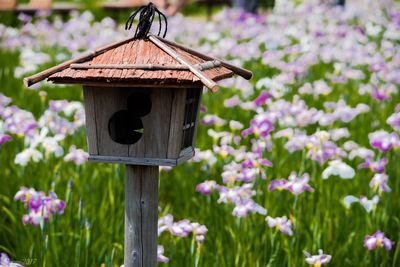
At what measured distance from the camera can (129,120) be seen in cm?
227

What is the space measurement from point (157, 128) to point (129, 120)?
0.44 ft

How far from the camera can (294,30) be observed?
7672 millimetres

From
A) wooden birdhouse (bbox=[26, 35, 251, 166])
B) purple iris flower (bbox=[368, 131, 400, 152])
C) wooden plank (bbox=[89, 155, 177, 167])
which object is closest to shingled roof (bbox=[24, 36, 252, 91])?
wooden birdhouse (bbox=[26, 35, 251, 166])

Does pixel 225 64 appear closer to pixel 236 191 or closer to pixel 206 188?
pixel 236 191

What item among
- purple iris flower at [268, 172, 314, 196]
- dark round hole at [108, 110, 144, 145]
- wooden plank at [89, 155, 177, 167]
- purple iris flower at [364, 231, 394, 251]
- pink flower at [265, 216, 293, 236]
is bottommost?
purple iris flower at [364, 231, 394, 251]

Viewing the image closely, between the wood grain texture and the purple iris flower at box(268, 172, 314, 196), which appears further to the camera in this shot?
the purple iris flower at box(268, 172, 314, 196)

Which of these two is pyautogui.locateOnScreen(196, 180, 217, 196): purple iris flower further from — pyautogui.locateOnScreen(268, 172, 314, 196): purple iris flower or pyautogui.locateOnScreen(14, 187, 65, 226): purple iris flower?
pyautogui.locateOnScreen(14, 187, 65, 226): purple iris flower

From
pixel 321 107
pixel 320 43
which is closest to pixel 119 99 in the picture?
pixel 321 107

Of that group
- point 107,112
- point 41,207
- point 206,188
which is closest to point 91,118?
point 107,112

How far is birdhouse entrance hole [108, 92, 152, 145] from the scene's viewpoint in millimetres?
2238

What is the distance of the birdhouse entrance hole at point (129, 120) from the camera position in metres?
2.24

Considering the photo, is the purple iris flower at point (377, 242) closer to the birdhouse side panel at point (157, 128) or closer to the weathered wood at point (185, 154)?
the weathered wood at point (185, 154)

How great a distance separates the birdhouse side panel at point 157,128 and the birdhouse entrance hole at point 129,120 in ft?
0.16

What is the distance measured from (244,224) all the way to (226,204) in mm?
221
